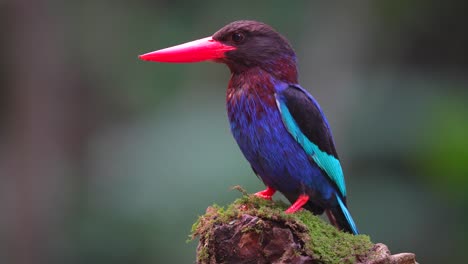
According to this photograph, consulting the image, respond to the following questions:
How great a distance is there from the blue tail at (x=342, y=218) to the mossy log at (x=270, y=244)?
83cm

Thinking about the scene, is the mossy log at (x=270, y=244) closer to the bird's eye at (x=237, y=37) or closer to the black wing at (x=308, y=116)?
the black wing at (x=308, y=116)

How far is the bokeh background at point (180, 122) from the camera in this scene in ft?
26.7

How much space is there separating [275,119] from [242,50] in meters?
0.44

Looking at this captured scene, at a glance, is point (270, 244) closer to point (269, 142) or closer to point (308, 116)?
point (269, 142)

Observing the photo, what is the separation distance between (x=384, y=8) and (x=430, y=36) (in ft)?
2.02

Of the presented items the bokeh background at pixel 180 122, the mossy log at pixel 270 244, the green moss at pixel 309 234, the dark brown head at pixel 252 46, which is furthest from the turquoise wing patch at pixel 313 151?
the bokeh background at pixel 180 122

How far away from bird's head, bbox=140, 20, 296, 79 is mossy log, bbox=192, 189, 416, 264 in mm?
1144

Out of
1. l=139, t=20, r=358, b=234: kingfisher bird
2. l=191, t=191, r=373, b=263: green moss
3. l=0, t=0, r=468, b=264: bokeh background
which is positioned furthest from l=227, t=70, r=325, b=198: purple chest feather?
l=0, t=0, r=468, b=264: bokeh background

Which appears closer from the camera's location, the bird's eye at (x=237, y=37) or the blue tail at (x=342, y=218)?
the blue tail at (x=342, y=218)

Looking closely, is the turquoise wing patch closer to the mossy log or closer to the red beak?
the red beak

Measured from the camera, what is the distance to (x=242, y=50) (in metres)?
4.36

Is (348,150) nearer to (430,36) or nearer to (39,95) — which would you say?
(430,36)

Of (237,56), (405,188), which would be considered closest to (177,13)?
(405,188)

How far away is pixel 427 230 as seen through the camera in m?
8.12
